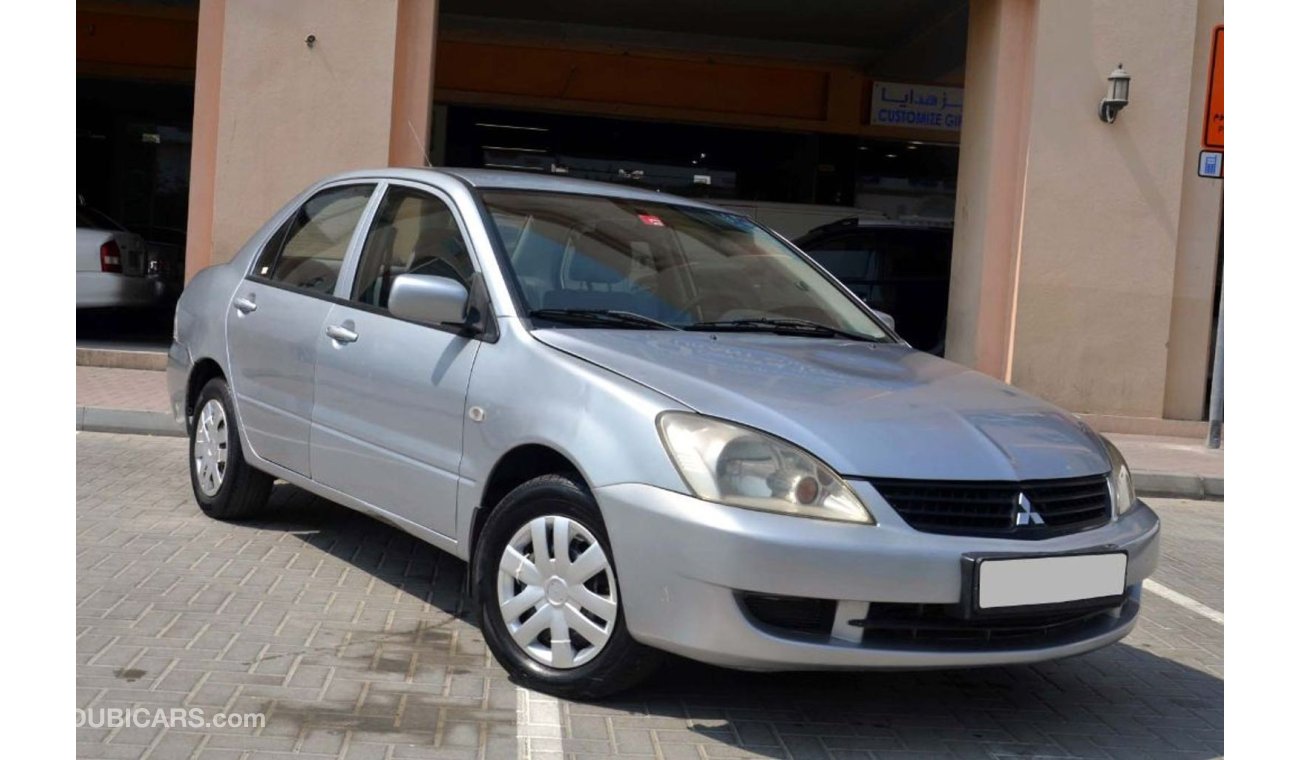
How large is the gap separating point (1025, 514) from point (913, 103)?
16.1 m

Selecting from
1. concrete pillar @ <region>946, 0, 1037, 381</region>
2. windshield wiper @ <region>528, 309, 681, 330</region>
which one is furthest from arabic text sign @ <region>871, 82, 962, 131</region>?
windshield wiper @ <region>528, 309, 681, 330</region>

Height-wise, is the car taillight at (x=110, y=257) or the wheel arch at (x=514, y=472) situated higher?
the car taillight at (x=110, y=257)

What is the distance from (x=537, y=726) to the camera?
402 cm

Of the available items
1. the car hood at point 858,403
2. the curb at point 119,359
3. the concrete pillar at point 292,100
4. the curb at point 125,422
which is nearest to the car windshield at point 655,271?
the car hood at point 858,403

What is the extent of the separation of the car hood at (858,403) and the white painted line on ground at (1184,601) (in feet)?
6.50

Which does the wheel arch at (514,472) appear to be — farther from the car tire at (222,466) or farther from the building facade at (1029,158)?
the building facade at (1029,158)

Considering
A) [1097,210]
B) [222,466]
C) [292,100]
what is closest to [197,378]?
[222,466]

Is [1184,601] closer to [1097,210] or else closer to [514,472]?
[514,472]

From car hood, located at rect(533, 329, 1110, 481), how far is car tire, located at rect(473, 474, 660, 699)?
442mm

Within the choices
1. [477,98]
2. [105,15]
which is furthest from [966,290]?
[105,15]

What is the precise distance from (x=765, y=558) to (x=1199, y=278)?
1043 centimetres

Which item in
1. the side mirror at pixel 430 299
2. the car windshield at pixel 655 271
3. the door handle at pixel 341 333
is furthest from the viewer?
the door handle at pixel 341 333

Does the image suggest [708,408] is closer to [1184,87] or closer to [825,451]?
[825,451]

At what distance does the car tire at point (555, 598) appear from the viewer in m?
4.05
